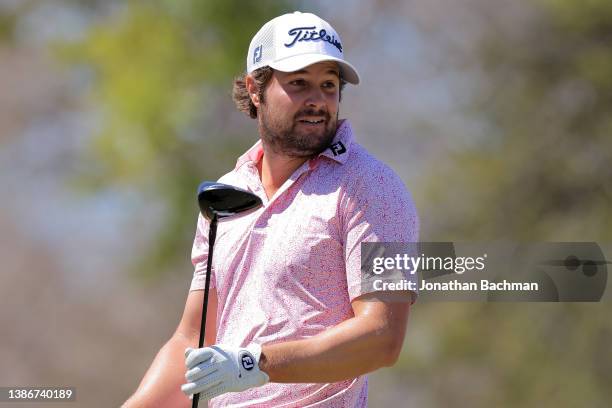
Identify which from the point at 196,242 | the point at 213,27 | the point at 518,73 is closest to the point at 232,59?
the point at 213,27

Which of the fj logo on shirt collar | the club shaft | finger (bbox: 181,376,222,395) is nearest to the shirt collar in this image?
the fj logo on shirt collar

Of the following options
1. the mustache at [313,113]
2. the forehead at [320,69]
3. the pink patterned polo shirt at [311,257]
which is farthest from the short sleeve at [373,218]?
the forehead at [320,69]

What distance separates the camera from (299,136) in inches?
144

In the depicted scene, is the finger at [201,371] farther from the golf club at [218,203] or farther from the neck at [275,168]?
the neck at [275,168]

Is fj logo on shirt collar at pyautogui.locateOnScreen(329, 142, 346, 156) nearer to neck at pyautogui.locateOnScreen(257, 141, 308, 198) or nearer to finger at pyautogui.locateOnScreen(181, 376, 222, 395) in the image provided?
neck at pyautogui.locateOnScreen(257, 141, 308, 198)

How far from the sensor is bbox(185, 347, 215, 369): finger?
3.25 meters

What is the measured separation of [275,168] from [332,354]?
708 millimetres

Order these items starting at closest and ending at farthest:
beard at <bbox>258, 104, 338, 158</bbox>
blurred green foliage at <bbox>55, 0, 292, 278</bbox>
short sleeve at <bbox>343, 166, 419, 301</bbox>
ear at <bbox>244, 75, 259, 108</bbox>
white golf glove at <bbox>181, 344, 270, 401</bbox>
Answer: white golf glove at <bbox>181, 344, 270, 401</bbox>
short sleeve at <bbox>343, 166, 419, 301</bbox>
beard at <bbox>258, 104, 338, 158</bbox>
ear at <bbox>244, 75, 259, 108</bbox>
blurred green foliage at <bbox>55, 0, 292, 278</bbox>

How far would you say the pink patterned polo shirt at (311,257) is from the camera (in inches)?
134

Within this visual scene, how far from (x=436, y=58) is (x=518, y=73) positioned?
1424mm

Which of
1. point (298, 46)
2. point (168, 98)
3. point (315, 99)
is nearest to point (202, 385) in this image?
point (315, 99)

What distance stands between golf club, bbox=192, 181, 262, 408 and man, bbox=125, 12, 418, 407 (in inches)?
3.1

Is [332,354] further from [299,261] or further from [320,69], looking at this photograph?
[320,69]

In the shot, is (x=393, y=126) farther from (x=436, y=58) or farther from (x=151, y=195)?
(x=151, y=195)
